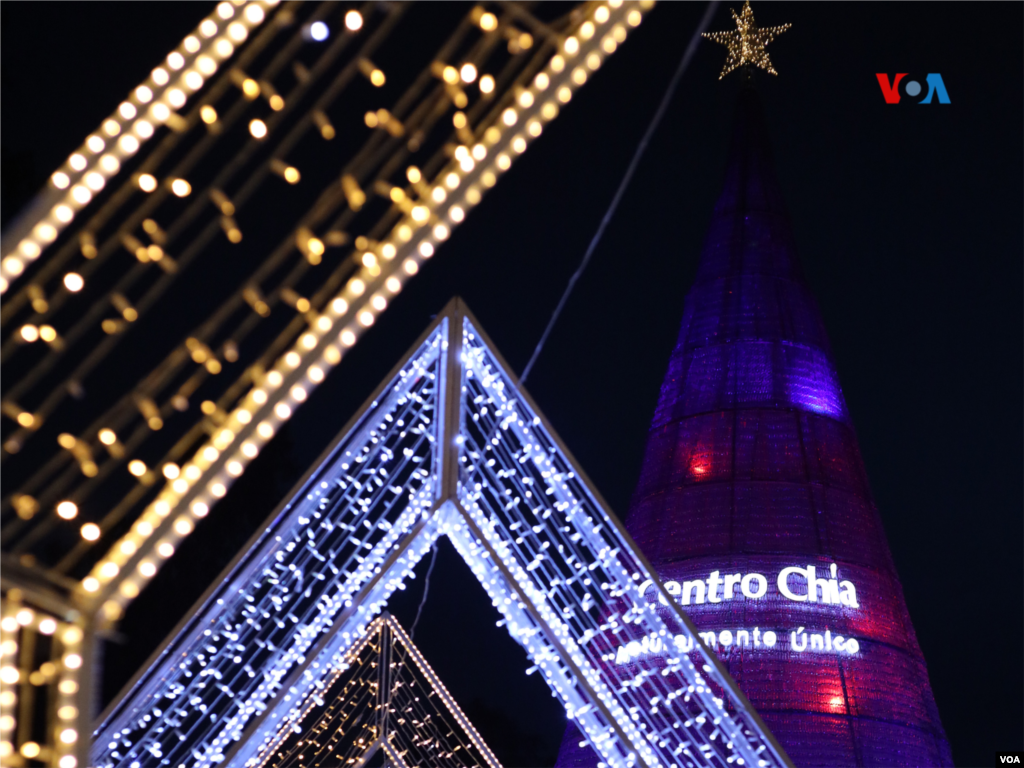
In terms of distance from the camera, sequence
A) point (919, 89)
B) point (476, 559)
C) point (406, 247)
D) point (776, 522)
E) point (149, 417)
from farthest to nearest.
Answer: point (919, 89), point (776, 522), point (476, 559), point (406, 247), point (149, 417)

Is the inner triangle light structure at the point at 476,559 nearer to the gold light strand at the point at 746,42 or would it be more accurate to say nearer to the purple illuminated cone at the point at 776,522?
the purple illuminated cone at the point at 776,522

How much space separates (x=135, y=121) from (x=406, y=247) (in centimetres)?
75

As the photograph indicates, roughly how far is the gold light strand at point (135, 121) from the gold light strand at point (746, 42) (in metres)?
8.54

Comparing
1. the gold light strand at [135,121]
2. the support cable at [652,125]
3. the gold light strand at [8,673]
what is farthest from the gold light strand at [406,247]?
the support cable at [652,125]

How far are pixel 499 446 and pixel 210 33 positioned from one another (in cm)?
310

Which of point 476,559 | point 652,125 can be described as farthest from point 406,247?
point 652,125

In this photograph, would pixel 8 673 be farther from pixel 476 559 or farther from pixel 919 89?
pixel 919 89

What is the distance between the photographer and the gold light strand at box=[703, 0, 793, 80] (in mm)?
10633

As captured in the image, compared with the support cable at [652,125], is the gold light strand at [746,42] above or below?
above

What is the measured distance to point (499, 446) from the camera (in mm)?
5543

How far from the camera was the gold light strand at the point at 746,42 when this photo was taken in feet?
34.9

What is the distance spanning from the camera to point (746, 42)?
10648 mm

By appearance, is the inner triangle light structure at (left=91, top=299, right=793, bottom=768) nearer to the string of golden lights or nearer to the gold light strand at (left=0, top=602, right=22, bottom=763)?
the string of golden lights

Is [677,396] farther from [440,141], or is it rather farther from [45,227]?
[45,227]
